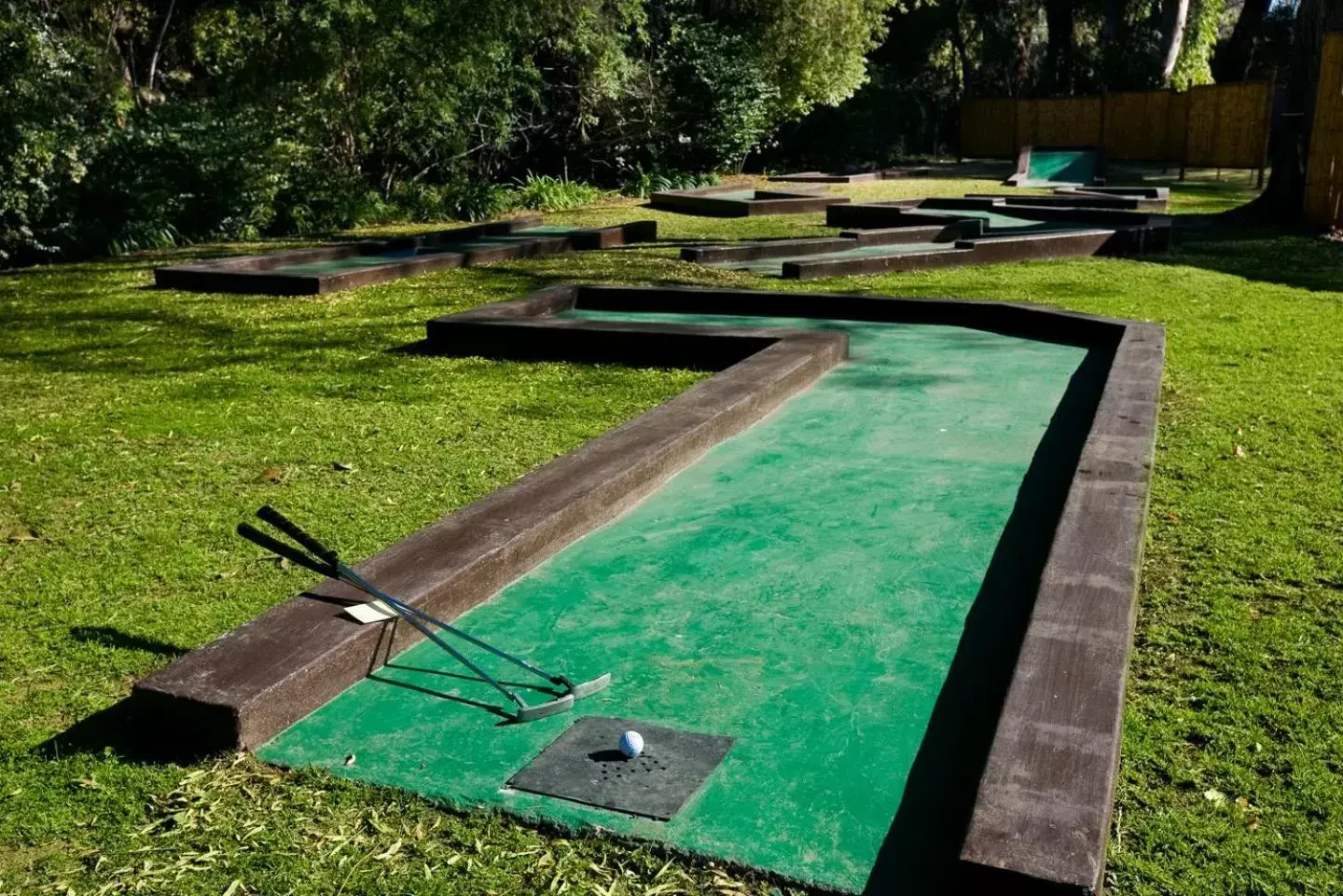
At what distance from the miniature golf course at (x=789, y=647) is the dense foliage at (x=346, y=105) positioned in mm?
11173

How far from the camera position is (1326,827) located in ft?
8.70

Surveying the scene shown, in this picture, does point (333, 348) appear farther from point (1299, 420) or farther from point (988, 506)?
point (1299, 420)

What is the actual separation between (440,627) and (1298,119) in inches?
583

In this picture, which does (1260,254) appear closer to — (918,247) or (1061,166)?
(918,247)

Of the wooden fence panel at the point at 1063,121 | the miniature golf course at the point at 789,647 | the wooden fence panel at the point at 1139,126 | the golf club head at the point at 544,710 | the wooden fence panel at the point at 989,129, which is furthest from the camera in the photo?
the wooden fence panel at the point at 989,129

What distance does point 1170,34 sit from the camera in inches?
1321

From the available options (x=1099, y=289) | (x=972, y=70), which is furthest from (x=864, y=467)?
(x=972, y=70)

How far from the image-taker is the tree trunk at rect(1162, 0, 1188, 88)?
110ft

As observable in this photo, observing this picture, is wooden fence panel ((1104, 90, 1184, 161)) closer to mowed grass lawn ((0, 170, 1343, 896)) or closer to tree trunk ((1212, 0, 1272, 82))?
tree trunk ((1212, 0, 1272, 82))

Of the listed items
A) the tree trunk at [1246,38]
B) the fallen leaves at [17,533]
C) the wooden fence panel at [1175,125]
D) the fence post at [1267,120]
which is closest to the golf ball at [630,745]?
the fallen leaves at [17,533]

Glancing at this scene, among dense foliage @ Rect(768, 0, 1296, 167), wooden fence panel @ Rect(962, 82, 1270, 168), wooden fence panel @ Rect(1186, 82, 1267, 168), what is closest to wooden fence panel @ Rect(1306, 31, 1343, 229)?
wooden fence panel @ Rect(962, 82, 1270, 168)

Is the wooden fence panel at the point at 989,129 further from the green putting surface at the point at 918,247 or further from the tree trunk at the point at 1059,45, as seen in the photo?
the green putting surface at the point at 918,247

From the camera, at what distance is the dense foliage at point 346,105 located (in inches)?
562

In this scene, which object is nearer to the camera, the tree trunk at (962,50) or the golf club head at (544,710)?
the golf club head at (544,710)
